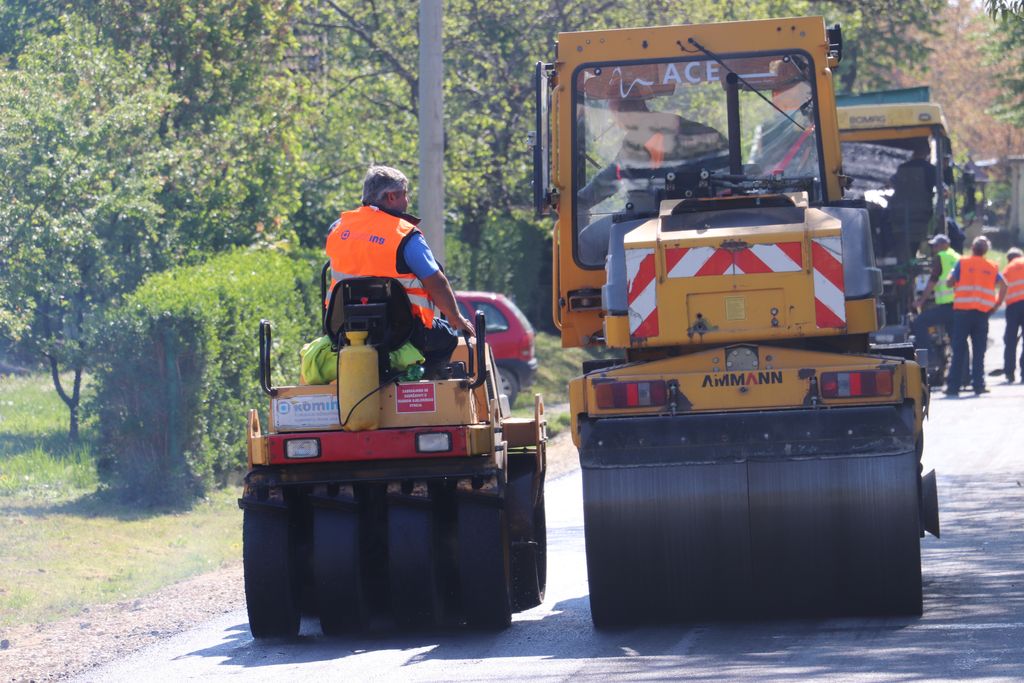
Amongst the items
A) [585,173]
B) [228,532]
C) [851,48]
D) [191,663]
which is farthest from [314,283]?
[851,48]

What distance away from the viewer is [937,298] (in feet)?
65.0

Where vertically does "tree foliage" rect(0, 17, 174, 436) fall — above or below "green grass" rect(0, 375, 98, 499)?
above

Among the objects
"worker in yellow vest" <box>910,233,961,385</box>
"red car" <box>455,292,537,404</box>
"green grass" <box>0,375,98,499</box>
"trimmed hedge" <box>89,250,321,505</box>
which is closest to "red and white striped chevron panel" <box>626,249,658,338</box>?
"trimmed hedge" <box>89,250,321,505</box>

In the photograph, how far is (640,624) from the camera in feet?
24.2

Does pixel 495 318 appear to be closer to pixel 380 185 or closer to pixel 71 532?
pixel 71 532

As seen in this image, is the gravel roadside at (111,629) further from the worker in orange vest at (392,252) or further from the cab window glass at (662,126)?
the cab window glass at (662,126)

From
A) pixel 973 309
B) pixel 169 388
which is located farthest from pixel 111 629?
pixel 973 309

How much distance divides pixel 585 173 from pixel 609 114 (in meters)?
0.38

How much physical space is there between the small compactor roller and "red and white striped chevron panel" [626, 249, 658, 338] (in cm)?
76

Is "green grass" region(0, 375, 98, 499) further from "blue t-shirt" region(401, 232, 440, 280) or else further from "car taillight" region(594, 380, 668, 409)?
"car taillight" region(594, 380, 668, 409)

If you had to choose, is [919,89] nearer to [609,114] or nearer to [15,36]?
[15,36]

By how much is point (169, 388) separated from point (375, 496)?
605 cm

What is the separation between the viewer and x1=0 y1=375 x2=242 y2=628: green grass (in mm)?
10023

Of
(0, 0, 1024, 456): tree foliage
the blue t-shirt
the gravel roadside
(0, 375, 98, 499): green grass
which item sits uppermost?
(0, 0, 1024, 456): tree foliage
